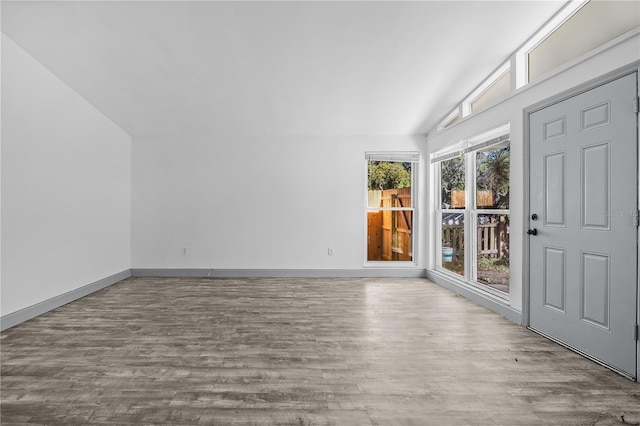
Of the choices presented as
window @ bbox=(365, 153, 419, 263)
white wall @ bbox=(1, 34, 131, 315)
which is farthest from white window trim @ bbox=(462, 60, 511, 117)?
white wall @ bbox=(1, 34, 131, 315)

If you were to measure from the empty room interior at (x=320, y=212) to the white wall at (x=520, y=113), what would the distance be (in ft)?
0.09

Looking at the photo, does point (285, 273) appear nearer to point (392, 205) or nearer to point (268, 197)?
point (268, 197)

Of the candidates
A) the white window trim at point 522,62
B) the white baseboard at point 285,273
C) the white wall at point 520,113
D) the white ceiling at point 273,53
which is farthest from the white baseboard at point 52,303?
the white window trim at point 522,62

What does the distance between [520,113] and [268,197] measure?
3.85 metres

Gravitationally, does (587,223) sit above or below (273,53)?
below

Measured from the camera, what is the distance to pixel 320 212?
5.52 meters

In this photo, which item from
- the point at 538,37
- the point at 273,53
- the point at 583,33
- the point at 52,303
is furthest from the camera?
the point at 52,303

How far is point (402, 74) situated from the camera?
3777mm

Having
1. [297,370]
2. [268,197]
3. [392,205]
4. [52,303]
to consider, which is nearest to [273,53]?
[268,197]

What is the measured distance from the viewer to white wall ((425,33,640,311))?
229 cm

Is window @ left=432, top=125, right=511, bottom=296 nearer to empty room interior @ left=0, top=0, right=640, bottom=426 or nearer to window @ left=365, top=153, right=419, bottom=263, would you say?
empty room interior @ left=0, top=0, right=640, bottom=426

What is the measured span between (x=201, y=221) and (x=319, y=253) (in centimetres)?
216

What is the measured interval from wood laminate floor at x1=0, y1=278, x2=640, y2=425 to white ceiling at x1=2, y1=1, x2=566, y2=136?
2.80m

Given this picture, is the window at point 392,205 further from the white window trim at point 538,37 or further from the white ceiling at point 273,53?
the white window trim at point 538,37
